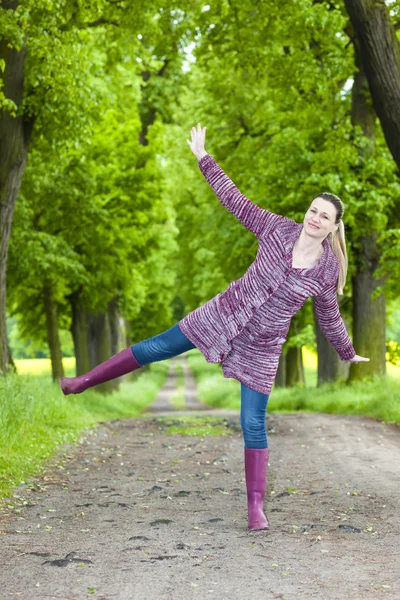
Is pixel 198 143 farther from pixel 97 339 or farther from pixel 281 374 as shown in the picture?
pixel 281 374

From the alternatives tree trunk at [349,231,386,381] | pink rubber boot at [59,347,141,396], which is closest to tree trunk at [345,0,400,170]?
pink rubber boot at [59,347,141,396]

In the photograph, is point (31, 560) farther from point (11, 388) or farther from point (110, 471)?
point (11, 388)

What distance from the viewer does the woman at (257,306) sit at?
588 cm

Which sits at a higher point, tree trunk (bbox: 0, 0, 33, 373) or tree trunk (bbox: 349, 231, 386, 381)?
tree trunk (bbox: 0, 0, 33, 373)

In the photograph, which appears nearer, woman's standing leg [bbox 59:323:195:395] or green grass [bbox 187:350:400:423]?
woman's standing leg [bbox 59:323:195:395]

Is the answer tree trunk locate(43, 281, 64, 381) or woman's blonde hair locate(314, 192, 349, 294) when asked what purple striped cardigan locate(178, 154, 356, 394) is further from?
tree trunk locate(43, 281, 64, 381)

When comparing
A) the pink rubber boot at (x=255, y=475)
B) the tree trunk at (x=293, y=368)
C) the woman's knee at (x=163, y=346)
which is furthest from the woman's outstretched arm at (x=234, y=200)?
the tree trunk at (x=293, y=368)

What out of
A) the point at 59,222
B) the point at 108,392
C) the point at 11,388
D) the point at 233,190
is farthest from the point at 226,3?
the point at 108,392

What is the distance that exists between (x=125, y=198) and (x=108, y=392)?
6890 millimetres

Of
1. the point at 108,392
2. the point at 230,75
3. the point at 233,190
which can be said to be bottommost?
the point at 108,392

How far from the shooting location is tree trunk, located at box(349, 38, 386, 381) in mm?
19375

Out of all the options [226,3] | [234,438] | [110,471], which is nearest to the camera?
[110,471]

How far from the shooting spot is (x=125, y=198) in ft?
76.4

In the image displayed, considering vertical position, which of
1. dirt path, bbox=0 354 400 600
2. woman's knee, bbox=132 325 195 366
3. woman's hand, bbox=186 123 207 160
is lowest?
dirt path, bbox=0 354 400 600
